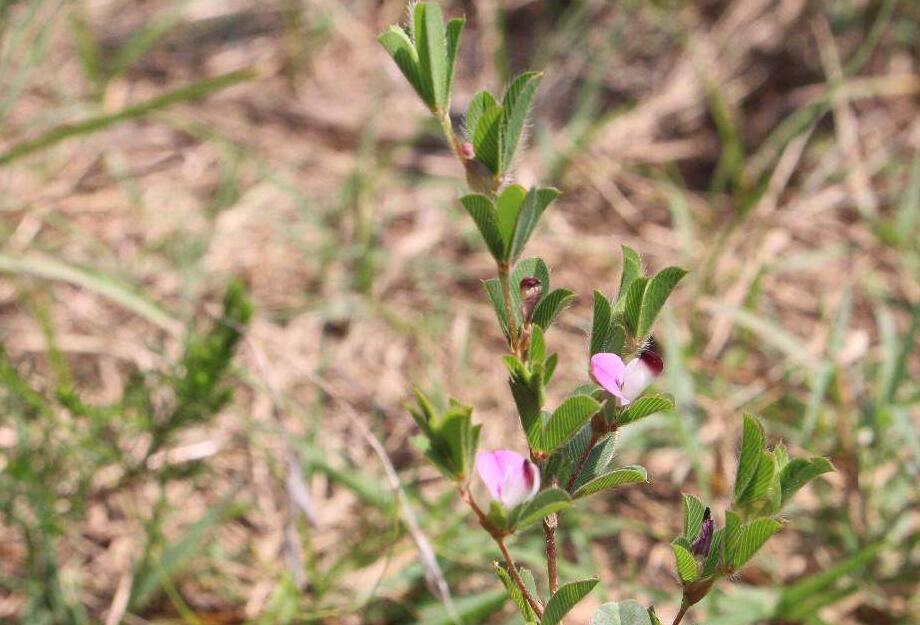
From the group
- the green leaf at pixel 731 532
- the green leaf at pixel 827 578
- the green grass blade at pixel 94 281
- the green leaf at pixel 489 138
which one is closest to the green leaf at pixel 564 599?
the green leaf at pixel 731 532

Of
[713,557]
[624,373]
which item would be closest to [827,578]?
[713,557]

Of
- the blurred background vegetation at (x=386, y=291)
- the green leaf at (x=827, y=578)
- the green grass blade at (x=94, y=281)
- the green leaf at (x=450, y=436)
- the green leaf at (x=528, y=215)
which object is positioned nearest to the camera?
the green leaf at (x=450, y=436)

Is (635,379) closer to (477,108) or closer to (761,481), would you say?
(761,481)

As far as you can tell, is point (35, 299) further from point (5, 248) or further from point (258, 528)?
point (258, 528)

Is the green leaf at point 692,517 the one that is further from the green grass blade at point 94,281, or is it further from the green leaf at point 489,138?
the green grass blade at point 94,281

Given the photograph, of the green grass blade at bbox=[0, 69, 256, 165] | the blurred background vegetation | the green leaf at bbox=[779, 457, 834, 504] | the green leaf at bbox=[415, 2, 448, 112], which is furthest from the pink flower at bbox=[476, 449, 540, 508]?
the green grass blade at bbox=[0, 69, 256, 165]

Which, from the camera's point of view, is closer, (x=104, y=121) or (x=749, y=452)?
(x=749, y=452)
